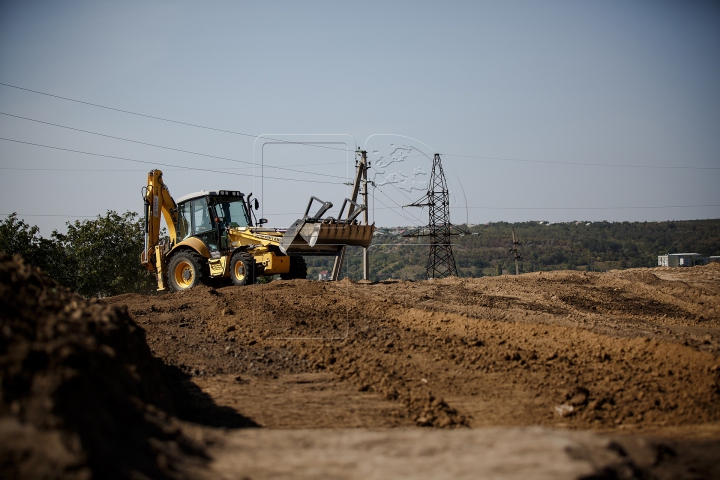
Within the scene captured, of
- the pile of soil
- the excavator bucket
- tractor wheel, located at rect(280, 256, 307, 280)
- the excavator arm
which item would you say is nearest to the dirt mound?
the pile of soil

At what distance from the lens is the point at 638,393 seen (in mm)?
8047

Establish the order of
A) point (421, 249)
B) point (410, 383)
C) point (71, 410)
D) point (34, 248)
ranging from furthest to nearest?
point (421, 249) < point (34, 248) < point (410, 383) < point (71, 410)

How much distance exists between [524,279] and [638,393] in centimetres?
1348

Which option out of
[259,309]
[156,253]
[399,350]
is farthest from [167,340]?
[156,253]

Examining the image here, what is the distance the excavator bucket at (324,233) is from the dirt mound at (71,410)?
389 inches

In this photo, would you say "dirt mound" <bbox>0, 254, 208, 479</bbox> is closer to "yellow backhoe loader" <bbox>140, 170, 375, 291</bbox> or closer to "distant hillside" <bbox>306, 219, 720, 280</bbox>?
"yellow backhoe loader" <bbox>140, 170, 375, 291</bbox>

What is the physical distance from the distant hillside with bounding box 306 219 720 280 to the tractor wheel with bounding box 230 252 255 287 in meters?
28.9

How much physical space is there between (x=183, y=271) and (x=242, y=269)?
2.84 metres

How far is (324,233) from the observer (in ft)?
52.2

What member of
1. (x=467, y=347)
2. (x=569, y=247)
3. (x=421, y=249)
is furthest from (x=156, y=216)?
(x=569, y=247)

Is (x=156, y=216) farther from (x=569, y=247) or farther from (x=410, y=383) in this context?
(x=569, y=247)

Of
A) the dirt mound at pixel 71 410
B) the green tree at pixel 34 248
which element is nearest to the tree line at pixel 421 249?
the green tree at pixel 34 248

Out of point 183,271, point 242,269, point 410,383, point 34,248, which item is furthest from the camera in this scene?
point 34,248

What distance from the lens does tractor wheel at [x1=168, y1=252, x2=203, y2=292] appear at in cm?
1830
